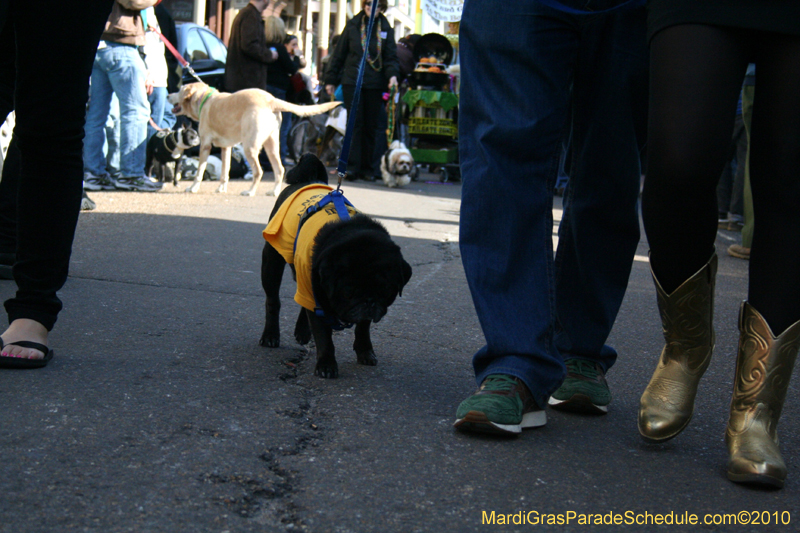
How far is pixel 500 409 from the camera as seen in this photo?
2000 millimetres

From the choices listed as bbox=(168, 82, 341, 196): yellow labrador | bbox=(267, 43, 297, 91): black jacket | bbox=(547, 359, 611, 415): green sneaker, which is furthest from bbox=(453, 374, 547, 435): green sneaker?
bbox=(267, 43, 297, 91): black jacket

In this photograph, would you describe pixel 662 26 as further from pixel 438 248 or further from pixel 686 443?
pixel 438 248

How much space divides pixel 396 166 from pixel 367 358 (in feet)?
26.2

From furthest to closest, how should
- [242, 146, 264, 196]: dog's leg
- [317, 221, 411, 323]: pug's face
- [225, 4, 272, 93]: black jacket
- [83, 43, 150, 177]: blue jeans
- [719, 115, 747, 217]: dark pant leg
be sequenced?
[225, 4, 272, 93]: black jacket → [242, 146, 264, 196]: dog's leg → [83, 43, 150, 177]: blue jeans → [719, 115, 747, 217]: dark pant leg → [317, 221, 411, 323]: pug's face

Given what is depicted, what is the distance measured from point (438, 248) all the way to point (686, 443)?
3664 millimetres

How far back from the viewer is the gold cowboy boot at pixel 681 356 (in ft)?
6.48

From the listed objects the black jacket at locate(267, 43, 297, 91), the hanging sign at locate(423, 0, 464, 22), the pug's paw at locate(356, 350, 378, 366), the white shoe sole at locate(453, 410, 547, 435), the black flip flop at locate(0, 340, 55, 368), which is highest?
the hanging sign at locate(423, 0, 464, 22)

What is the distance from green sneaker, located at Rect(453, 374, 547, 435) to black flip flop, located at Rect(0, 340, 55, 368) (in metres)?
1.25

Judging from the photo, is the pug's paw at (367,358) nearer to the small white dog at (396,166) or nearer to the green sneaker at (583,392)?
the green sneaker at (583,392)

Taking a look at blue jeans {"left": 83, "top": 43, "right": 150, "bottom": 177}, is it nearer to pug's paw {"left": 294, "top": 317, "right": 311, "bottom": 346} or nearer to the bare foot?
pug's paw {"left": 294, "top": 317, "right": 311, "bottom": 346}

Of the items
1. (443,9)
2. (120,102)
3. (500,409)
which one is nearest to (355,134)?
(443,9)

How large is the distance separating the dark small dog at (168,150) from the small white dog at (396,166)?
2951 millimetres

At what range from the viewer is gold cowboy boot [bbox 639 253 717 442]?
1.97m

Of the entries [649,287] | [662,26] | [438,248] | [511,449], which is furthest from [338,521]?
[438,248]
